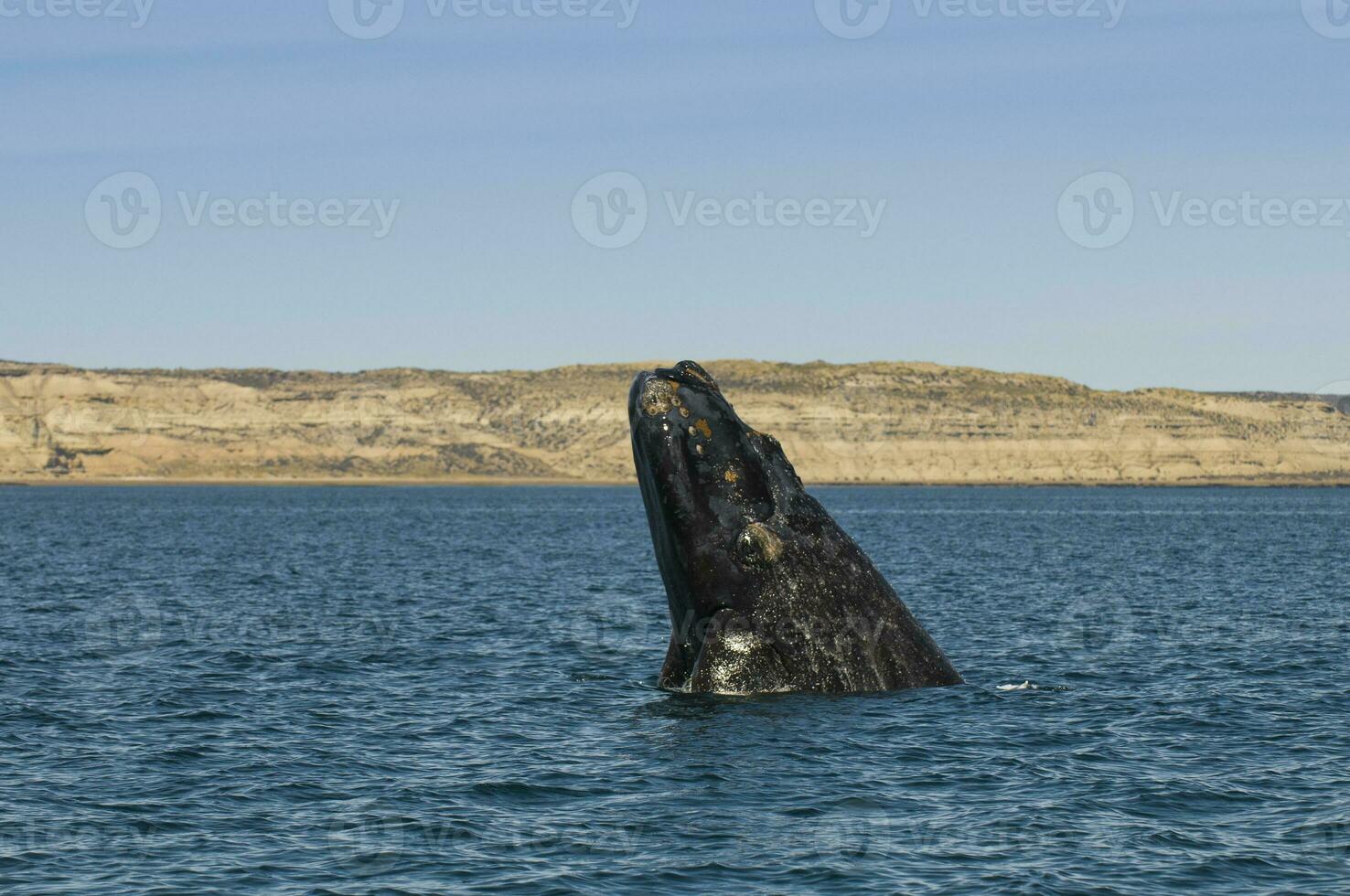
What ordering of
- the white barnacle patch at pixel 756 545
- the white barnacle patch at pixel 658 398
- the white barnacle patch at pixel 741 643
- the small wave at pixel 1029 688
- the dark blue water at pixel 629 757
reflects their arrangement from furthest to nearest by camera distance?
the small wave at pixel 1029 688 < the white barnacle patch at pixel 741 643 < the white barnacle patch at pixel 756 545 < the white barnacle patch at pixel 658 398 < the dark blue water at pixel 629 757

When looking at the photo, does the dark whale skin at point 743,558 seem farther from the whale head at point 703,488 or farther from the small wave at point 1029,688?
the small wave at point 1029,688

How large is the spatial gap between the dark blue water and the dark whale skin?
2.07 feet

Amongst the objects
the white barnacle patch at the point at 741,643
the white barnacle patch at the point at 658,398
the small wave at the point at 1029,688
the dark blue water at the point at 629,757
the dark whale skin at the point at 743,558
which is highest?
the white barnacle patch at the point at 658,398

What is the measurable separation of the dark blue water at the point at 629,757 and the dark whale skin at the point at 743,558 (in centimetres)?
63

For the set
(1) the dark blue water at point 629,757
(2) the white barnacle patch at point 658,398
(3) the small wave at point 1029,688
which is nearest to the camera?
(1) the dark blue water at point 629,757

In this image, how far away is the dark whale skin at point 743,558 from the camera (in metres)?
15.6

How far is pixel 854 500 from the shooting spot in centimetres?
16425

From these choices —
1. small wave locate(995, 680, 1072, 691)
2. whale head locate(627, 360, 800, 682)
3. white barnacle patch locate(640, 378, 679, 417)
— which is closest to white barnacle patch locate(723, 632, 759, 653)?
whale head locate(627, 360, 800, 682)

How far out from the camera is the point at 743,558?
1570 cm

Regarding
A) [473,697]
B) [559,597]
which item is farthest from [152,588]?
[473,697]

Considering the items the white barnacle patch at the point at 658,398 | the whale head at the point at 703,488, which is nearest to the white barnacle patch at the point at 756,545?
the whale head at the point at 703,488

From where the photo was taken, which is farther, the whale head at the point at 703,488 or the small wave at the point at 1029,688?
the small wave at the point at 1029,688

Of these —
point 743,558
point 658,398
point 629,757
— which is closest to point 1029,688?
point 743,558

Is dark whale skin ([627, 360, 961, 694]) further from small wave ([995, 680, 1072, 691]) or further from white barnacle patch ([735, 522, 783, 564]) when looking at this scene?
small wave ([995, 680, 1072, 691])
